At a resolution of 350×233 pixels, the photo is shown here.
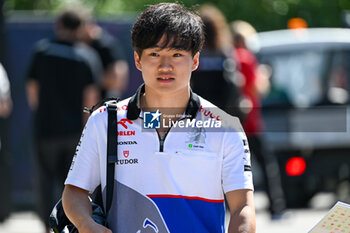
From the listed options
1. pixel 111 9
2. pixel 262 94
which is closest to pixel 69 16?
pixel 262 94

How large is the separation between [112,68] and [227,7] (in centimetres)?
881

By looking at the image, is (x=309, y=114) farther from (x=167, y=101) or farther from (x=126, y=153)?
(x=126, y=153)

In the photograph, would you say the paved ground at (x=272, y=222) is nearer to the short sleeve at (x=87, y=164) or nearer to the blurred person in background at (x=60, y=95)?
→ the blurred person in background at (x=60, y=95)

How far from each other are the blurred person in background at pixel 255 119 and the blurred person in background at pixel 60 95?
1.69m

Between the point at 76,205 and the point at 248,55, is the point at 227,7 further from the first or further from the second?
the point at 76,205

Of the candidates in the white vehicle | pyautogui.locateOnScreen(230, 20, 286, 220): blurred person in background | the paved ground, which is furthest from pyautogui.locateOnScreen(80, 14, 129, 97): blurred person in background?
the white vehicle

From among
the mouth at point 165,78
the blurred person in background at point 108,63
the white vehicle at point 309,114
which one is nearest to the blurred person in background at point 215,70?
the blurred person in background at point 108,63

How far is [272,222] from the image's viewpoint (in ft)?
31.1

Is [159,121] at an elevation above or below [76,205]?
above

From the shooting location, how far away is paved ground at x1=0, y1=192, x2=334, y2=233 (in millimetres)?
9120

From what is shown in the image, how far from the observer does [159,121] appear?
347 cm

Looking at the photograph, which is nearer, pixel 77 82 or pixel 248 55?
pixel 77 82

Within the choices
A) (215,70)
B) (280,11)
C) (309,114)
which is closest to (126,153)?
(215,70)

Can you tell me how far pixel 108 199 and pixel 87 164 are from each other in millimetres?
161
